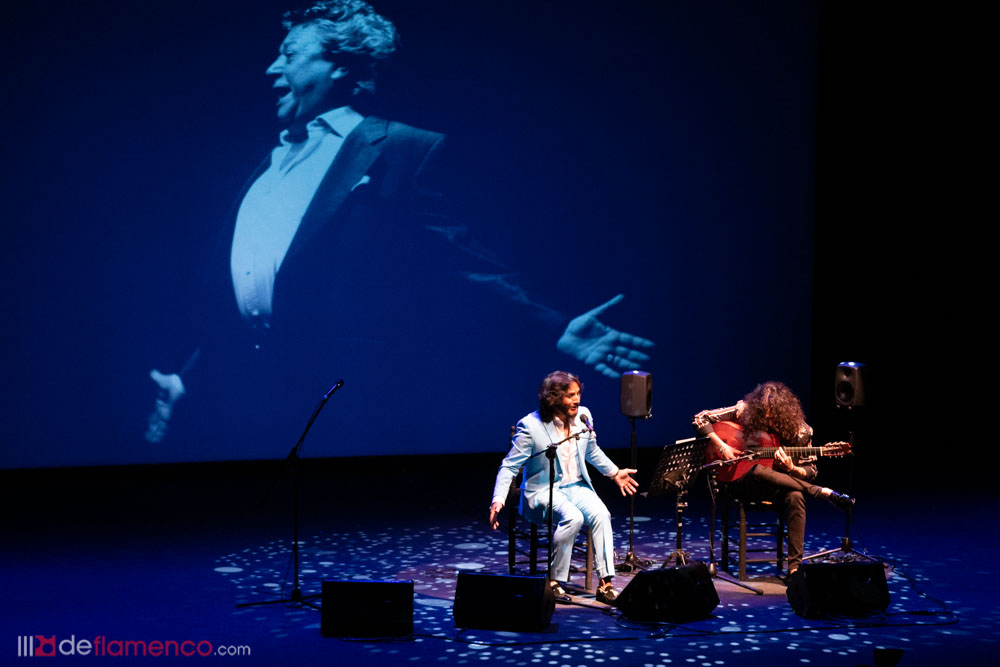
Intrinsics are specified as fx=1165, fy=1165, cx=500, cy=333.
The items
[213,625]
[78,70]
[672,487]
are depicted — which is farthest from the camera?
[78,70]

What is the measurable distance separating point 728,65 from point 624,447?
10.8 feet

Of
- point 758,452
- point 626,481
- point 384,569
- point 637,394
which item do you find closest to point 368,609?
point 384,569

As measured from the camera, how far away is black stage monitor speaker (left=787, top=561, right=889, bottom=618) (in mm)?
5250

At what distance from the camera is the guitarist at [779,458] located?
6.04 meters

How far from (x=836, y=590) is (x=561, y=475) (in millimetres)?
1407

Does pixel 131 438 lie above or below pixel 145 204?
below

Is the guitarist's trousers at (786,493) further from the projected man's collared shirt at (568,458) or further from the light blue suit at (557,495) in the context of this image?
the projected man's collared shirt at (568,458)

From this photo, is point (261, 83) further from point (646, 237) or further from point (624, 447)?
point (624, 447)

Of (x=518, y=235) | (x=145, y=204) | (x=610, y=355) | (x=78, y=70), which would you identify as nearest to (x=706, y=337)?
(x=610, y=355)

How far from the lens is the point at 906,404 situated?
1023 centimetres

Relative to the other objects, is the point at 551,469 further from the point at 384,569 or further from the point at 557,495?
the point at 384,569

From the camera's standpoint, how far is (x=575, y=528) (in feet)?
18.5

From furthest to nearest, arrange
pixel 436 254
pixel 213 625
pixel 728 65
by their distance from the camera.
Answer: pixel 728 65, pixel 436 254, pixel 213 625

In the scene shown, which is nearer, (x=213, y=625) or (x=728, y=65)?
(x=213, y=625)
